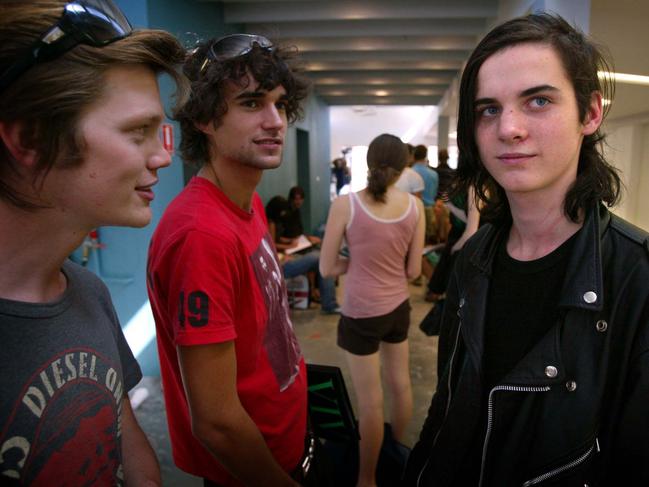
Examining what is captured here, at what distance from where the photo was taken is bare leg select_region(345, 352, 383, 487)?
2217mm

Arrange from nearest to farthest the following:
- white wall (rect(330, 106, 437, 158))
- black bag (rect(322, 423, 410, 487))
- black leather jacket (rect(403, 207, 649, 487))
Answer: black leather jacket (rect(403, 207, 649, 487)), black bag (rect(322, 423, 410, 487)), white wall (rect(330, 106, 437, 158))

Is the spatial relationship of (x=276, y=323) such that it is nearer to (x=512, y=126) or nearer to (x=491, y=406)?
(x=491, y=406)

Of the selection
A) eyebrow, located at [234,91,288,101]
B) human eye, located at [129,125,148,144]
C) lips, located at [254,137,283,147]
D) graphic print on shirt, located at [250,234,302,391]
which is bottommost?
graphic print on shirt, located at [250,234,302,391]

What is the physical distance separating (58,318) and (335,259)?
5.60ft

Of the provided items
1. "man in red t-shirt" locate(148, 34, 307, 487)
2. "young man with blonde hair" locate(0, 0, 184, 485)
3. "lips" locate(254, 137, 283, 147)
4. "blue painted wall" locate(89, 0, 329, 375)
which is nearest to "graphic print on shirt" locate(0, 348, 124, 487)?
"young man with blonde hair" locate(0, 0, 184, 485)

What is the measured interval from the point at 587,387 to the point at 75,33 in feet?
3.77

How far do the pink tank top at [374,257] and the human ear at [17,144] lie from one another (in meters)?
1.71

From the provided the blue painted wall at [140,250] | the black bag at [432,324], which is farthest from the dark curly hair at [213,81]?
the blue painted wall at [140,250]

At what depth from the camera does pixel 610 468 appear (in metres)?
0.91

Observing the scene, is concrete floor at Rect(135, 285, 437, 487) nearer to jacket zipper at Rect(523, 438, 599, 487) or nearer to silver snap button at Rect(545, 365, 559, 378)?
jacket zipper at Rect(523, 438, 599, 487)

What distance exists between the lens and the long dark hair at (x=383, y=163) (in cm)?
228

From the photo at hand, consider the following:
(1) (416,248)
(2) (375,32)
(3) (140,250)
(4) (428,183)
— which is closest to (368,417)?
(1) (416,248)

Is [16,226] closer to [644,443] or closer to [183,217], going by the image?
[183,217]

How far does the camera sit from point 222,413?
3.35 ft
